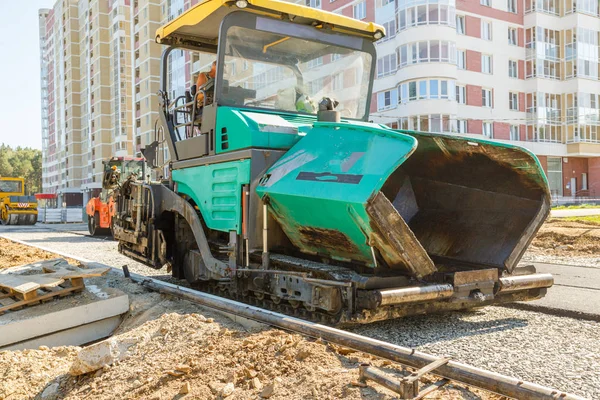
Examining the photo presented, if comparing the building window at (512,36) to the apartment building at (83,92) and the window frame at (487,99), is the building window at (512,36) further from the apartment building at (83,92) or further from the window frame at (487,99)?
the apartment building at (83,92)

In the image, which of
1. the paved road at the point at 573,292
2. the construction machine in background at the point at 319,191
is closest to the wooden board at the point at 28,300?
the construction machine in background at the point at 319,191

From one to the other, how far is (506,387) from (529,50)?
41.9 metres

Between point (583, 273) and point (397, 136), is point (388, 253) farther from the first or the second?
point (583, 273)

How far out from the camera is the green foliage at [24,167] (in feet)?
356

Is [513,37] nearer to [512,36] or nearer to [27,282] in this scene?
[512,36]

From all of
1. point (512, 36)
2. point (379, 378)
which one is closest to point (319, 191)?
point (379, 378)

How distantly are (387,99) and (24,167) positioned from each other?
9532 cm

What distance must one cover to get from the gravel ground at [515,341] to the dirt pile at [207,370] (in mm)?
753

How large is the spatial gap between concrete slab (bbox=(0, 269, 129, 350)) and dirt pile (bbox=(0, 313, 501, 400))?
602 millimetres

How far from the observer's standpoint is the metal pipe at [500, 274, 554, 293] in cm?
519

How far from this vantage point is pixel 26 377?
14.5 feet

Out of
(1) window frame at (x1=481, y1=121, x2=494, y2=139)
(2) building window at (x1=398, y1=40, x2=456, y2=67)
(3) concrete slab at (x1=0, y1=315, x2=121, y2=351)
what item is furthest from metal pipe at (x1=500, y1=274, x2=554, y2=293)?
(1) window frame at (x1=481, y1=121, x2=494, y2=139)

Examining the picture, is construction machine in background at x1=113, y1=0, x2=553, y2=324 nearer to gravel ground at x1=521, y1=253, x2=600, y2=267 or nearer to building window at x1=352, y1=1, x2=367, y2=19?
gravel ground at x1=521, y1=253, x2=600, y2=267

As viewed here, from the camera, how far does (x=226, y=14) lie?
604 cm
